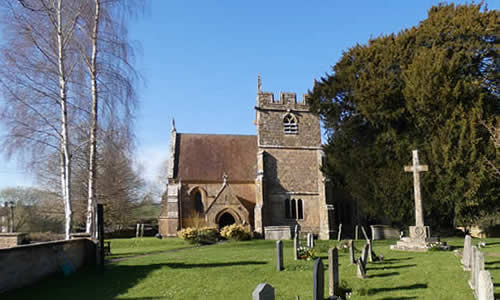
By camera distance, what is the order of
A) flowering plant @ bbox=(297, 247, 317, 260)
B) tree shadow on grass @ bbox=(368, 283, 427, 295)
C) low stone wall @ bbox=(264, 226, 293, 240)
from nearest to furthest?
tree shadow on grass @ bbox=(368, 283, 427, 295)
flowering plant @ bbox=(297, 247, 317, 260)
low stone wall @ bbox=(264, 226, 293, 240)

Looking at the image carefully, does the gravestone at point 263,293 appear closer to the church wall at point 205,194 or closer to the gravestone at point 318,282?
the gravestone at point 318,282

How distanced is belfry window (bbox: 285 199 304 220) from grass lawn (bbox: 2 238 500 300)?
18027 millimetres

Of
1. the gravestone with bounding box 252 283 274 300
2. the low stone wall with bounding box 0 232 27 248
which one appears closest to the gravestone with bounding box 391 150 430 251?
the gravestone with bounding box 252 283 274 300

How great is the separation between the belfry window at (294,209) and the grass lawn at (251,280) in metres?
18.0

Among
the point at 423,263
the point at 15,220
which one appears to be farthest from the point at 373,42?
the point at 15,220

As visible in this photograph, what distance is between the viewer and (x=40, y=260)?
1058 centimetres

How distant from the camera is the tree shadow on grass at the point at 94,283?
29.4ft

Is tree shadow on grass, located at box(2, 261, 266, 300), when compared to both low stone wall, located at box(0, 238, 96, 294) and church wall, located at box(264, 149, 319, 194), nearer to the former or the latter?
low stone wall, located at box(0, 238, 96, 294)

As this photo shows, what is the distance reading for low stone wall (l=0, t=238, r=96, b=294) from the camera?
9070mm

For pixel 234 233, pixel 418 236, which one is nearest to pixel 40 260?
pixel 418 236

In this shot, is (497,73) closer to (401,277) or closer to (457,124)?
(457,124)

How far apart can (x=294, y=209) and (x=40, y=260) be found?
22790 mm

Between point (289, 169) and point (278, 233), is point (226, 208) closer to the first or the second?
point (278, 233)

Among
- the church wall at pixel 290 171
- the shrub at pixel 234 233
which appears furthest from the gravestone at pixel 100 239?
the church wall at pixel 290 171
